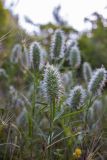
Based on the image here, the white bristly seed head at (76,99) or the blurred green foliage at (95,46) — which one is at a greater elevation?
the blurred green foliage at (95,46)

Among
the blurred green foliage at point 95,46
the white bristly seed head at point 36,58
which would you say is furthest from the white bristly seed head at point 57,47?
the blurred green foliage at point 95,46

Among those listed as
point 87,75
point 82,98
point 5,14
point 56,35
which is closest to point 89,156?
point 82,98

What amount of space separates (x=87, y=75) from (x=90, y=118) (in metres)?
0.35

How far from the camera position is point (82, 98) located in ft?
7.53

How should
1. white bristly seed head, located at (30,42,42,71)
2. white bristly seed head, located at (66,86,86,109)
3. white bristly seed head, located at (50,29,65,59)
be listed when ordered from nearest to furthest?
white bristly seed head, located at (66,86,86,109)
white bristly seed head, located at (30,42,42,71)
white bristly seed head, located at (50,29,65,59)

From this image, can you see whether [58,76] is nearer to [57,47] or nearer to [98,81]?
[98,81]

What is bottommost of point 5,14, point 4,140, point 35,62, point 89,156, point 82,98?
point 89,156

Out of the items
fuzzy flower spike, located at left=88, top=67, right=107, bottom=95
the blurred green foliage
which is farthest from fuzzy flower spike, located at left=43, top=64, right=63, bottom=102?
the blurred green foliage

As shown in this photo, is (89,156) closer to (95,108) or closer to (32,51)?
(32,51)

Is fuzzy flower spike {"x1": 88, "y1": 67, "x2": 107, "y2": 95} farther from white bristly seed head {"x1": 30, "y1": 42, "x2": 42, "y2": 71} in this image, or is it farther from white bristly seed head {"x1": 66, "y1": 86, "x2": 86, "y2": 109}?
white bristly seed head {"x1": 30, "y1": 42, "x2": 42, "y2": 71}

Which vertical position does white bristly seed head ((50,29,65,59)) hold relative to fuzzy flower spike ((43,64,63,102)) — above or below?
above

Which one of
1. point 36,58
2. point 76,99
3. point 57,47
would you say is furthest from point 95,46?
point 76,99

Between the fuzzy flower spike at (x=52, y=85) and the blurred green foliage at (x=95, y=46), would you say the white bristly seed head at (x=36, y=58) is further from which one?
the blurred green foliage at (x=95, y=46)

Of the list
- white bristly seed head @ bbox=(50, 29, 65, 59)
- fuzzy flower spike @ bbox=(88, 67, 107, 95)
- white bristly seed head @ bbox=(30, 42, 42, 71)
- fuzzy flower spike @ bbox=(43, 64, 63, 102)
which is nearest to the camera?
fuzzy flower spike @ bbox=(43, 64, 63, 102)
